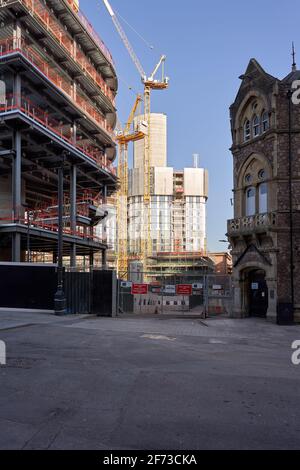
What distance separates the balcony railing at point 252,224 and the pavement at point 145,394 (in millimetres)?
8687

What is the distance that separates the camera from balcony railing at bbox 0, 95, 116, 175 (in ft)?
93.0

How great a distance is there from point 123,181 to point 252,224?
96.3 metres

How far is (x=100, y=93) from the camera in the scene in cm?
4222

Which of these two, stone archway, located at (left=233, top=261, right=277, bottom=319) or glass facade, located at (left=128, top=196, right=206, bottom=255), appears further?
glass facade, located at (left=128, top=196, right=206, bottom=255)

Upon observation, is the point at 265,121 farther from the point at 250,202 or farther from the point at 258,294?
the point at 258,294

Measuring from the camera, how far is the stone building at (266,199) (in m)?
19.9

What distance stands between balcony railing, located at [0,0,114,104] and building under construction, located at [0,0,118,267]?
0.08 metres

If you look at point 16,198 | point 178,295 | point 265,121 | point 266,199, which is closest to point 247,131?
point 265,121

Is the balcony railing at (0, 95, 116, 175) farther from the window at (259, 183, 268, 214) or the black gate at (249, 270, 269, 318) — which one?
the black gate at (249, 270, 269, 318)

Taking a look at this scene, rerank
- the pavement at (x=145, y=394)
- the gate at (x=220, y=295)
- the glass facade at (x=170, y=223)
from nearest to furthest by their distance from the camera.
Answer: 1. the pavement at (x=145, y=394)
2. the gate at (x=220, y=295)
3. the glass facade at (x=170, y=223)

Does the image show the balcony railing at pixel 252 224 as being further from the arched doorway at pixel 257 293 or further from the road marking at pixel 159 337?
the road marking at pixel 159 337

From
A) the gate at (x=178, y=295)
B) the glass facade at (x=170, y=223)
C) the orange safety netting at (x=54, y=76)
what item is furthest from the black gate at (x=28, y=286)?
the glass facade at (x=170, y=223)

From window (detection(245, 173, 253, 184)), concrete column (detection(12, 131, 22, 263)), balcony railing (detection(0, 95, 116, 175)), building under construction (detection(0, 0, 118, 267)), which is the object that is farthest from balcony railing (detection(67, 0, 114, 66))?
window (detection(245, 173, 253, 184))
